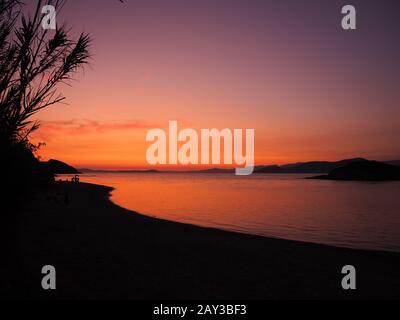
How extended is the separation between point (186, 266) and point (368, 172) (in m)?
160

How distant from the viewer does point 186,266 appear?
35.1 feet

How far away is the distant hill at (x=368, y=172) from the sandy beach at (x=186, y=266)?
497 feet

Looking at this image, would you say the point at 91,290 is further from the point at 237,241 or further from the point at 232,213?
the point at 232,213

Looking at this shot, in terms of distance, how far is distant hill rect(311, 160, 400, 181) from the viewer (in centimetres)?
14925

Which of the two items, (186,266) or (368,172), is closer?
(186,266)

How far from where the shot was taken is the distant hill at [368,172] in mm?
149250

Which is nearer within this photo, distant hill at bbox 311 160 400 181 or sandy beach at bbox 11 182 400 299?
sandy beach at bbox 11 182 400 299

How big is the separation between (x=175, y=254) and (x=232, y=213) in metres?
18.9

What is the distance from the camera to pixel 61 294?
6.84 m

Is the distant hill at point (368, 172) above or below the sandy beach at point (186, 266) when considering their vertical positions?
above

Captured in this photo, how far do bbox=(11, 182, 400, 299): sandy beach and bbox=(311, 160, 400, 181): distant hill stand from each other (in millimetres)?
151492

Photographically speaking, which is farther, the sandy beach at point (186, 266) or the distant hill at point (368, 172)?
the distant hill at point (368, 172)

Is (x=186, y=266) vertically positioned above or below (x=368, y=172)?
below
